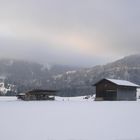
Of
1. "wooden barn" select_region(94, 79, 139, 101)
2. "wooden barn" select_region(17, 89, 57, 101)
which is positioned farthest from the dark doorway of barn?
"wooden barn" select_region(17, 89, 57, 101)

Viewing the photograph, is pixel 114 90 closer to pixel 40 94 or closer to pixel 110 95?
pixel 110 95

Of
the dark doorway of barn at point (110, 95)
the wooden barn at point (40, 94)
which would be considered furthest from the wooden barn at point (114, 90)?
the wooden barn at point (40, 94)

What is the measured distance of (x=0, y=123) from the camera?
1730 cm

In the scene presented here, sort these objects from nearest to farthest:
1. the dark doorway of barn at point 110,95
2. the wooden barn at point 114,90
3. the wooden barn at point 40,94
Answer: the wooden barn at point 40,94 → the wooden barn at point 114,90 → the dark doorway of barn at point 110,95

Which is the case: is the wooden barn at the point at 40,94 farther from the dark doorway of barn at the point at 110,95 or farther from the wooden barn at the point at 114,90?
the dark doorway of barn at the point at 110,95

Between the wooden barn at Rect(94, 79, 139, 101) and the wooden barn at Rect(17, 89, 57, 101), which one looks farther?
the wooden barn at Rect(94, 79, 139, 101)

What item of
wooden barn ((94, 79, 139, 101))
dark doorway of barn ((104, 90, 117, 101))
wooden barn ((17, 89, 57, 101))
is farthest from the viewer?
dark doorway of barn ((104, 90, 117, 101))

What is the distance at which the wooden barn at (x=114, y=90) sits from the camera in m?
70.4

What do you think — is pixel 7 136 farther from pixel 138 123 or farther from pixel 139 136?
pixel 138 123

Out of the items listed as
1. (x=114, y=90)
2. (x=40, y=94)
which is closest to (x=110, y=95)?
(x=114, y=90)

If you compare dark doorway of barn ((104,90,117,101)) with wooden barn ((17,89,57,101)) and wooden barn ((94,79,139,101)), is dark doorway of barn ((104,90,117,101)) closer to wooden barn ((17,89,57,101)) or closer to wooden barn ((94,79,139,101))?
wooden barn ((94,79,139,101))

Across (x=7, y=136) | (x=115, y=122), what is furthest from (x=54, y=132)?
(x=115, y=122)

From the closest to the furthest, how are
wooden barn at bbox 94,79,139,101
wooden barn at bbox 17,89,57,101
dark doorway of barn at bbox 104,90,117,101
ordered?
wooden barn at bbox 17,89,57,101, wooden barn at bbox 94,79,139,101, dark doorway of barn at bbox 104,90,117,101

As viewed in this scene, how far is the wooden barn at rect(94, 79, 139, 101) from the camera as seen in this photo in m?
70.4
